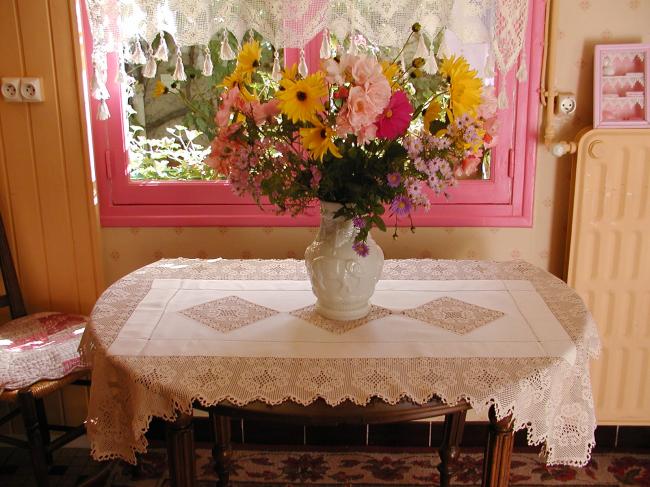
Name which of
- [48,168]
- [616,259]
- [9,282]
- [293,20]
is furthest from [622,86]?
[9,282]

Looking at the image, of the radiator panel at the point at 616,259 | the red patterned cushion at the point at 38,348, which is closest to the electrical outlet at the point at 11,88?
the red patterned cushion at the point at 38,348

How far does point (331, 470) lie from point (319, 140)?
1.45 metres

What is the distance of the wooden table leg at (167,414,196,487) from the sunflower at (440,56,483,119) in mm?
843

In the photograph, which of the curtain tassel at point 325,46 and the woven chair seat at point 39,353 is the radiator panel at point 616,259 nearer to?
the curtain tassel at point 325,46

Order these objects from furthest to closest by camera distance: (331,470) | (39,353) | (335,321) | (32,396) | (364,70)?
(331,470)
(39,353)
(32,396)
(335,321)
(364,70)

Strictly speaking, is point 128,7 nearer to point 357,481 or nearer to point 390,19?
point 390,19

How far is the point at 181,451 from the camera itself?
139 centimetres

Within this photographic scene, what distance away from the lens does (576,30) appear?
2.11 metres

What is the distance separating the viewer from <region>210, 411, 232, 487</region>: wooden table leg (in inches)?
77.6

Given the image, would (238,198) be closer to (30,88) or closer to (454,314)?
(30,88)

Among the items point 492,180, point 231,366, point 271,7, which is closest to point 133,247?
point 271,7

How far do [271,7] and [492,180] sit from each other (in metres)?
0.94

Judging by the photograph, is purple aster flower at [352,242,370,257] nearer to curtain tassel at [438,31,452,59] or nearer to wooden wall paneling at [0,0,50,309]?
curtain tassel at [438,31,452,59]

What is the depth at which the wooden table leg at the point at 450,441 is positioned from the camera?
1.93 m
